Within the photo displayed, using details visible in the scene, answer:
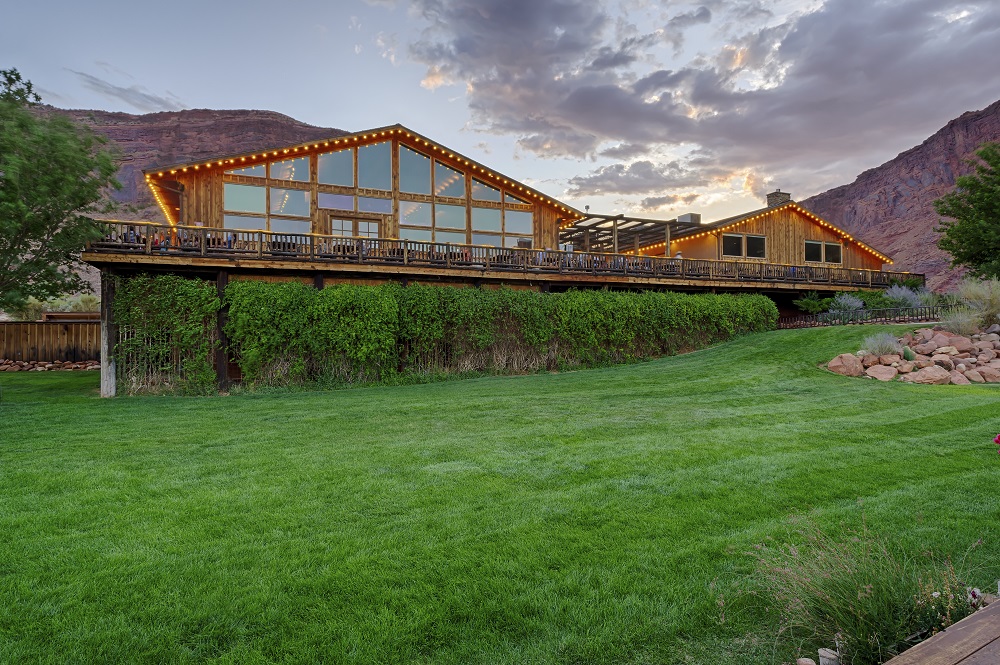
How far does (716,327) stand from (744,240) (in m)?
9.88

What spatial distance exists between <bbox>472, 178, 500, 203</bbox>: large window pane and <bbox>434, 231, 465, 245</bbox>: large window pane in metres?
1.86

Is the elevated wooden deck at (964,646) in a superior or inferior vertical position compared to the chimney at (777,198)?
inferior

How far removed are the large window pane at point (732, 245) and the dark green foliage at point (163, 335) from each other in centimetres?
2337

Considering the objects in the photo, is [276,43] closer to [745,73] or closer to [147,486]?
[745,73]

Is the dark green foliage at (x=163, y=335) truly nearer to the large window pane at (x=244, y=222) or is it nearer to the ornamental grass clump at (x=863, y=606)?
the large window pane at (x=244, y=222)

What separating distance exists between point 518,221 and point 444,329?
26.0 feet

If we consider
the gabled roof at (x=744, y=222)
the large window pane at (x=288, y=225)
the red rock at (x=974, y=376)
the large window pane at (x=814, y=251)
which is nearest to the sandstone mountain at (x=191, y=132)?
the large window pane at (x=288, y=225)

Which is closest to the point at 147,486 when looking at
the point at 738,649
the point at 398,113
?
the point at 738,649

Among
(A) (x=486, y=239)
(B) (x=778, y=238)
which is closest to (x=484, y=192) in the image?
(A) (x=486, y=239)

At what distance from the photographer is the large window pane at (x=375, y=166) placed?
18797 millimetres

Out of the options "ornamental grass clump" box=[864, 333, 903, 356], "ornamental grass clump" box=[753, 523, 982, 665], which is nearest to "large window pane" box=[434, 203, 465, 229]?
"ornamental grass clump" box=[864, 333, 903, 356]

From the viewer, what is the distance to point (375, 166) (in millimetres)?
18969

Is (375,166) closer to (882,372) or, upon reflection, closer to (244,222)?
(244,222)

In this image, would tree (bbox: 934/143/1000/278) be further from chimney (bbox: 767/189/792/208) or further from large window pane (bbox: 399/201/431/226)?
large window pane (bbox: 399/201/431/226)
